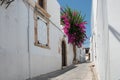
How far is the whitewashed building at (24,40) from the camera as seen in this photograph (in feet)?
26.4

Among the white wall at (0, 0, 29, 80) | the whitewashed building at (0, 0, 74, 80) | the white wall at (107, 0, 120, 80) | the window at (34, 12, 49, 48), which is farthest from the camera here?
the window at (34, 12, 49, 48)

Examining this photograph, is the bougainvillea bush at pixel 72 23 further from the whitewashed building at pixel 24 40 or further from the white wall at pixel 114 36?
the white wall at pixel 114 36

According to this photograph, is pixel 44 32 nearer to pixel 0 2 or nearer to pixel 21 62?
pixel 21 62

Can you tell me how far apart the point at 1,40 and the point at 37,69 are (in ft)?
14.8

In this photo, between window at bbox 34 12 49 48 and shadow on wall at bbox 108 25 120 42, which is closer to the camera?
shadow on wall at bbox 108 25 120 42

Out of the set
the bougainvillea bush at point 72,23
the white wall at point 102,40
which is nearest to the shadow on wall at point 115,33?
the white wall at point 102,40

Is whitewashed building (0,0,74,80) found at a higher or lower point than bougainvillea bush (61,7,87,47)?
lower

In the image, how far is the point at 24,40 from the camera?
33.1ft

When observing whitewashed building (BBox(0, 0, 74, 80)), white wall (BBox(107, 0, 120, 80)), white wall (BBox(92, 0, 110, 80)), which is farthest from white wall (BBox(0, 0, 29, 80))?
white wall (BBox(107, 0, 120, 80))

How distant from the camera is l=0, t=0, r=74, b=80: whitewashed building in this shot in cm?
805

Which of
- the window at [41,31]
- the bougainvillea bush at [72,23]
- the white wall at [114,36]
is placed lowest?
the white wall at [114,36]

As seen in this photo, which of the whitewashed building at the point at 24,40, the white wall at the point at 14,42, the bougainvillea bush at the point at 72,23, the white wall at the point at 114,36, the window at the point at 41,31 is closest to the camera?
the white wall at the point at 114,36

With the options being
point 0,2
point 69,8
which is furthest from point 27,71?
point 69,8

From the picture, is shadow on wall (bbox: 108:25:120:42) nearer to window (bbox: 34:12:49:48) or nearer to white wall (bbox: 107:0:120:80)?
white wall (bbox: 107:0:120:80)
